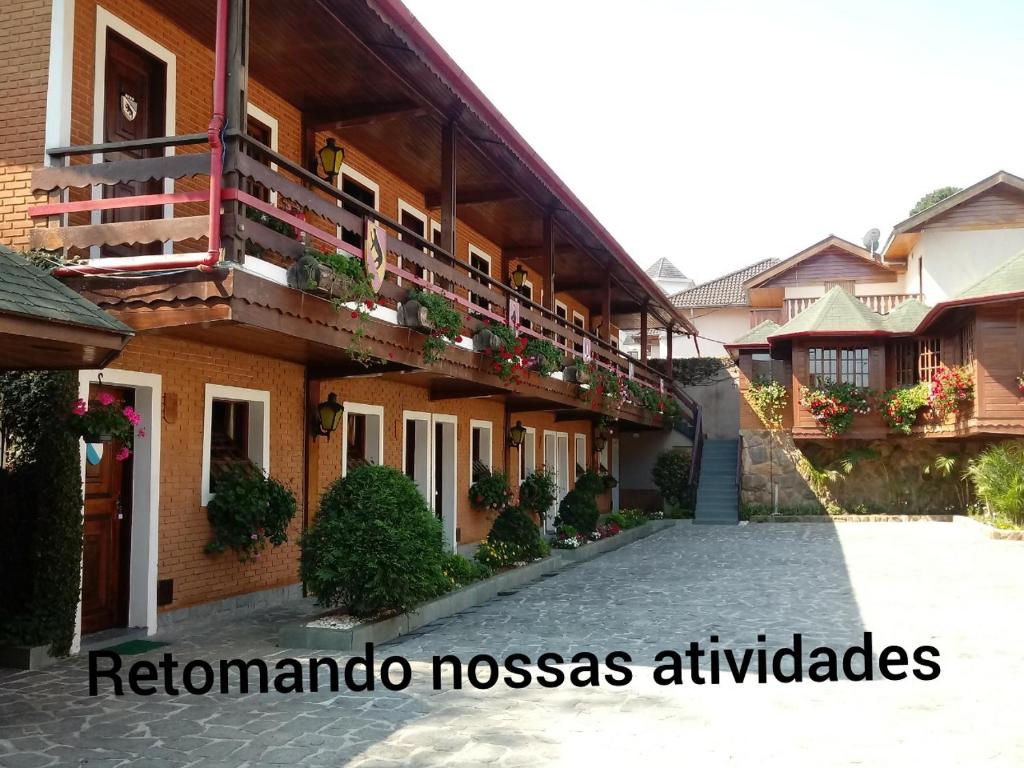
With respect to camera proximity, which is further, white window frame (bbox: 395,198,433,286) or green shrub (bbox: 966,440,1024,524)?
green shrub (bbox: 966,440,1024,524)

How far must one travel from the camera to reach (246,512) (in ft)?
31.2

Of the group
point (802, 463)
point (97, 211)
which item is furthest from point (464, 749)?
point (802, 463)

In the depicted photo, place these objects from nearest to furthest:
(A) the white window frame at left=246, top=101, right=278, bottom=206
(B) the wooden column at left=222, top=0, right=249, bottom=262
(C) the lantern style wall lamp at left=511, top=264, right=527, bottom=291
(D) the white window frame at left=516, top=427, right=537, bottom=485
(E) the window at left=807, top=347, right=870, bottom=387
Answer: (B) the wooden column at left=222, top=0, right=249, bottom=262 → (A) the white window frame at left=246, top=101, right=278, bottom=206 → (C) the lantern style wall lamp at left=511, top=264, right=527, bottom=291 → (D) the white window frame at left=516, top=427, right=537, bottom=485 → (E) the window at left=807, top=347, right=870, bottom=387

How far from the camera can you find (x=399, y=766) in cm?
513

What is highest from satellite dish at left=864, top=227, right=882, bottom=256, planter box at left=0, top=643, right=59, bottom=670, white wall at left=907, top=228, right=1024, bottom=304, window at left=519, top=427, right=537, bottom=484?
satellite dish at left=864, top=227, right=882, bottom=256

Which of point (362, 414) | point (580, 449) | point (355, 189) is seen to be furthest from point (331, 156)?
point (580, 449)

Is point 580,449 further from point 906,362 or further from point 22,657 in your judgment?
point 22,657

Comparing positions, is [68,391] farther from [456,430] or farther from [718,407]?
[718,407]

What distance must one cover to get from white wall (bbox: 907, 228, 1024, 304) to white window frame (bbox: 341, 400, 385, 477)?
70.2ft

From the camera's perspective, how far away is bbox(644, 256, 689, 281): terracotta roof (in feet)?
199

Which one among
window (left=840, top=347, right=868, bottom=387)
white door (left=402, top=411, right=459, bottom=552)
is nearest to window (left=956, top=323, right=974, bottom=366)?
window (left=840, top=347, right=868, bottom=387)

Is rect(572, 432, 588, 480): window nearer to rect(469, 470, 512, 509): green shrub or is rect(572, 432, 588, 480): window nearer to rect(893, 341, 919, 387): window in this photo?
rect(469, 470, 512, 509): green shrub

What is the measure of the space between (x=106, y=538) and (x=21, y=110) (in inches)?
154

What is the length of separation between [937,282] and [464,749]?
27.5m
